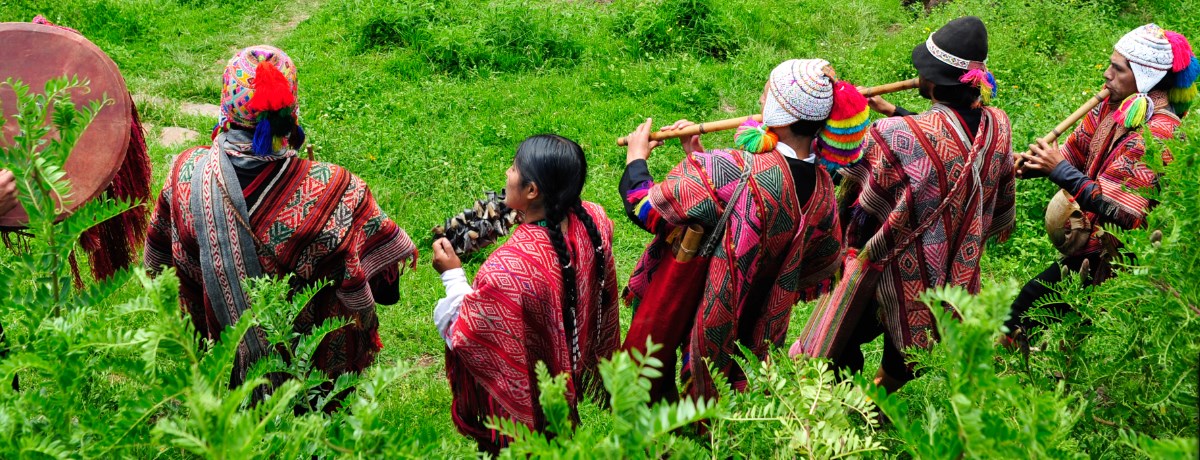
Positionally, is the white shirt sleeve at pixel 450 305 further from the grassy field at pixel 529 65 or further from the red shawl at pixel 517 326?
the grassy field at pixel 529 65

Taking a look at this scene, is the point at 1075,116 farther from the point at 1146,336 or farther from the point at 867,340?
the point at 1146,336

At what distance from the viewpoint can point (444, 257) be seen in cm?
324

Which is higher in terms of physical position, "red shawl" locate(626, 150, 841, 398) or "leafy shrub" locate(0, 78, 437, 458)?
"leafy shrub" locate(0, 78, 437, 458)

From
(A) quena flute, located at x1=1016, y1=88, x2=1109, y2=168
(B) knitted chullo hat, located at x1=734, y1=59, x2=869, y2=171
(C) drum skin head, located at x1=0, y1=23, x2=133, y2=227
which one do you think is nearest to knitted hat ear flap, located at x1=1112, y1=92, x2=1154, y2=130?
(A) quena flute, located at x1=1016, y1=88, x2=1109, y2=168

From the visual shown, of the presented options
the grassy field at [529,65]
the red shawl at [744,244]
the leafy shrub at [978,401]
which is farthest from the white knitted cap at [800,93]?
the grassy field at [529,65]

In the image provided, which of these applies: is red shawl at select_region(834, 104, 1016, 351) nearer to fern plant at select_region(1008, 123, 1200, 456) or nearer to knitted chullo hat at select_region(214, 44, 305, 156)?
fern plant at select_region(1008, 123, 1200, 456)

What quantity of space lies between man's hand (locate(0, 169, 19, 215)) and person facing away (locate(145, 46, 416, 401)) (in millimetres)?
411

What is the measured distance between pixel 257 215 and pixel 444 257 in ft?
2.02

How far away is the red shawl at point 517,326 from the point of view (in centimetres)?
299

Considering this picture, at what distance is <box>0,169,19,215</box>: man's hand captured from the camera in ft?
9.80

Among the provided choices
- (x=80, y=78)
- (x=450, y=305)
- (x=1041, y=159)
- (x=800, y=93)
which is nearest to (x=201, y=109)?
(x=80, y=78)

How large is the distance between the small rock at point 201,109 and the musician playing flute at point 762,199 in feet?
15.4

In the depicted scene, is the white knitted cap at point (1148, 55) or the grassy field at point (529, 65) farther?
the grassy field at point (529, 65)

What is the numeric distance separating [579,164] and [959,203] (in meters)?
1.59
